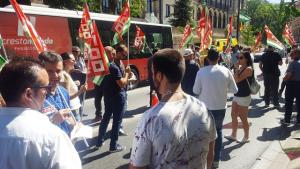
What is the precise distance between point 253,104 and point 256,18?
83.4 metres

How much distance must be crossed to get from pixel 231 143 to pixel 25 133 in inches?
231

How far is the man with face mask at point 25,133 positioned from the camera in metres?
1.87

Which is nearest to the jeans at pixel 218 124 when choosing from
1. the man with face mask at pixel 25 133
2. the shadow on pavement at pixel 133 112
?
the man with face mask at pixel 25 133

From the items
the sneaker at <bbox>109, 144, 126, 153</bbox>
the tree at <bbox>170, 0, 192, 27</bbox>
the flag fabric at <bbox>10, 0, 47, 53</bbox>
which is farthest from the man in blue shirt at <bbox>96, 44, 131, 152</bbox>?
the tree at <bbox>170, 0, 192, 27</bbox>

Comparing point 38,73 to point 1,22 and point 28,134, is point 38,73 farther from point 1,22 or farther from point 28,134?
point 1,22

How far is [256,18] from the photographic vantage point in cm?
9006

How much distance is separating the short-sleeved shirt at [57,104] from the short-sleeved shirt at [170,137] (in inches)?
54.8

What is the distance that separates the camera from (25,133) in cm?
187

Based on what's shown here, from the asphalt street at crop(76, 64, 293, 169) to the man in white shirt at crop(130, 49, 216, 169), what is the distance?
353cm

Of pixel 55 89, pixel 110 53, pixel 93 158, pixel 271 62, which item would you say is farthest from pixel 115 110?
pixel 271 62

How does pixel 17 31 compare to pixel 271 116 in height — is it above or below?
above

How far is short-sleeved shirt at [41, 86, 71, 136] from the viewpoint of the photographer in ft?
11.6

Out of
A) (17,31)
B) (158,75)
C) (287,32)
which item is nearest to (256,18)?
(287,32)

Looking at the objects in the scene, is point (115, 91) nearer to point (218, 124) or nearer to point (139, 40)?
point (218, 124)
